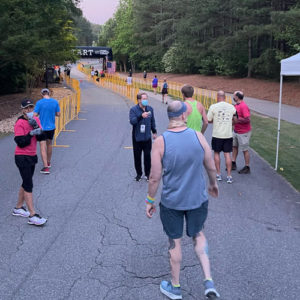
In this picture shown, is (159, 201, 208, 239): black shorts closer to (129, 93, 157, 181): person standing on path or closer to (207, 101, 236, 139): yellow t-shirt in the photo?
(129, 93, 157, 181): person standing on path

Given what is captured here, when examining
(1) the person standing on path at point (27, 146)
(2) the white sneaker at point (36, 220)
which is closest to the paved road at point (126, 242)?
(2) the white sneaker at point (36, 220)

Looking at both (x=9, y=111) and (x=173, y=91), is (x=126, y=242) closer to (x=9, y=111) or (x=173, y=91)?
(x=9, y=111)

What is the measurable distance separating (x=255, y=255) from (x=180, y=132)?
1.98m

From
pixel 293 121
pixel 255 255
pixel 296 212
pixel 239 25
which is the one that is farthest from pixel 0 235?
pixel 239 25

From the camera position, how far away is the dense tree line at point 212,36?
32.7 meters

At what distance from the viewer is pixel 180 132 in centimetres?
366

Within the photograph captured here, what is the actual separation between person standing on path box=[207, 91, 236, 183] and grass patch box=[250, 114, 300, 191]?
1511 mm

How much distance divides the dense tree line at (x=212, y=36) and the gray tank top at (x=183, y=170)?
2168 centimetres

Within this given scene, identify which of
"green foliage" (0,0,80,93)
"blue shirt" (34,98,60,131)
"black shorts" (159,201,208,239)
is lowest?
"black shorts" (159,201,208,239)

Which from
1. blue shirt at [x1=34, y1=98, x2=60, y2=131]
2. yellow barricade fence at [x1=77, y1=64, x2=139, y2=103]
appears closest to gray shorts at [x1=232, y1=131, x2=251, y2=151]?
blue shirt at [x1=34, y1=98, x2=60, y2=131]

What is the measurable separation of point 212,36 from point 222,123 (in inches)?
1704

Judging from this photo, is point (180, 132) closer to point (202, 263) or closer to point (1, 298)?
point (202, 263)

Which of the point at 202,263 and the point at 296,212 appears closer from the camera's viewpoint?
the point at 202,263

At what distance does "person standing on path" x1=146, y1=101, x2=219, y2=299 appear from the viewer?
11.9 ft
